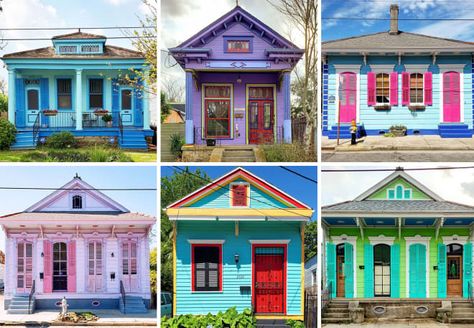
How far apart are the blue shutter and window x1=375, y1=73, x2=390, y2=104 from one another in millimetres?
7886

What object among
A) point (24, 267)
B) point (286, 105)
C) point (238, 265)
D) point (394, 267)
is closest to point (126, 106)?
point (286, 105)

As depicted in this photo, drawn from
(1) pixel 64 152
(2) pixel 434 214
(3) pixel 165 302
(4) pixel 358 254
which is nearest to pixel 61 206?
(1) pixel 64 152

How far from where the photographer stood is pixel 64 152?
12.1 metres

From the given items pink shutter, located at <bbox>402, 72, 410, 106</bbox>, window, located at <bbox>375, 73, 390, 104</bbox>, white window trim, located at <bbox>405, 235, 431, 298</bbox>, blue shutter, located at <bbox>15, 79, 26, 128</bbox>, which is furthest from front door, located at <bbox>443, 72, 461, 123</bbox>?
blue shutter, located at <bbox>15, 79, 26, 128</bbox>

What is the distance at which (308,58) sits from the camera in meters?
12.0

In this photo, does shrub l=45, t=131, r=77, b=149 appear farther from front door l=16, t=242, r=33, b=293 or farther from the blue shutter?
front door l=16, t=242, r=33, b=293

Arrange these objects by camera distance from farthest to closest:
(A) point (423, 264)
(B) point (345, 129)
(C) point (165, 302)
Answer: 1. (B) point (345, 129)
2. (A) point (423, 264)
3. (C) point (165, 302)

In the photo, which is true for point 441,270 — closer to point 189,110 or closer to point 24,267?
point 189,110

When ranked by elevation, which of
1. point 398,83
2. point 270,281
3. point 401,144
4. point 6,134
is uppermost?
point 398,83

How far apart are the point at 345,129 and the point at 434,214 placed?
9.04ft

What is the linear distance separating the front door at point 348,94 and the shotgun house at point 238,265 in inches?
126

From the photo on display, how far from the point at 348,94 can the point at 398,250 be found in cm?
363

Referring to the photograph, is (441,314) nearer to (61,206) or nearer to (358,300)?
(358,300)

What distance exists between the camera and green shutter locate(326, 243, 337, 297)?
1227 cm
